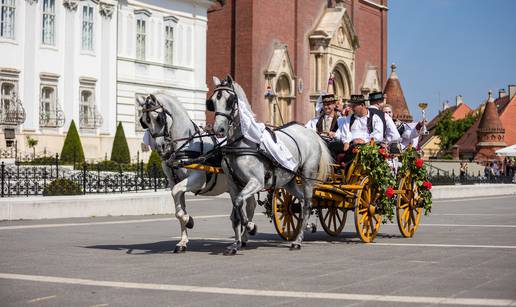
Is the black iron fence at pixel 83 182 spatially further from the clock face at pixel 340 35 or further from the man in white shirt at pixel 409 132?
the clock face at pixel 340 35

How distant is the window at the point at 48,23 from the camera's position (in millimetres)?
35406

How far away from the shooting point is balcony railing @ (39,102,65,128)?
115 ft

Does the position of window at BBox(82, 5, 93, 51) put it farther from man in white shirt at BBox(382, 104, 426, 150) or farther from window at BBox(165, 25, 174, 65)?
man in white shirt at BBox(382, 104, 426, 150)

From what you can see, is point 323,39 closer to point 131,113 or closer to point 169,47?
point 169,47

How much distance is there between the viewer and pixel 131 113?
129ft

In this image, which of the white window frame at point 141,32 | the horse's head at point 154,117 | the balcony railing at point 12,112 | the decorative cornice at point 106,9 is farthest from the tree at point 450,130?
the horse's head at point 154,117

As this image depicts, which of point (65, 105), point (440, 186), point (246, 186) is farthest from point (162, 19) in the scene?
point (246, 186)

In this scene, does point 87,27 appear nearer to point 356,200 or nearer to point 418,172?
point 418,172

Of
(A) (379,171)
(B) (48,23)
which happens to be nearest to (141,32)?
(B) (48,23)

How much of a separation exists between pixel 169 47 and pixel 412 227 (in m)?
28.5

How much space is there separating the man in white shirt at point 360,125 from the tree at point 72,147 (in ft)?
65.2

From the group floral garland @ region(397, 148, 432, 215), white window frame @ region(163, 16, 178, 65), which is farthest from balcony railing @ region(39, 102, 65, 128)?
floral garland @ region(397, 148, 432, 215)

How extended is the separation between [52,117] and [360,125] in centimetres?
2314

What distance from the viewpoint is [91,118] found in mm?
37375
